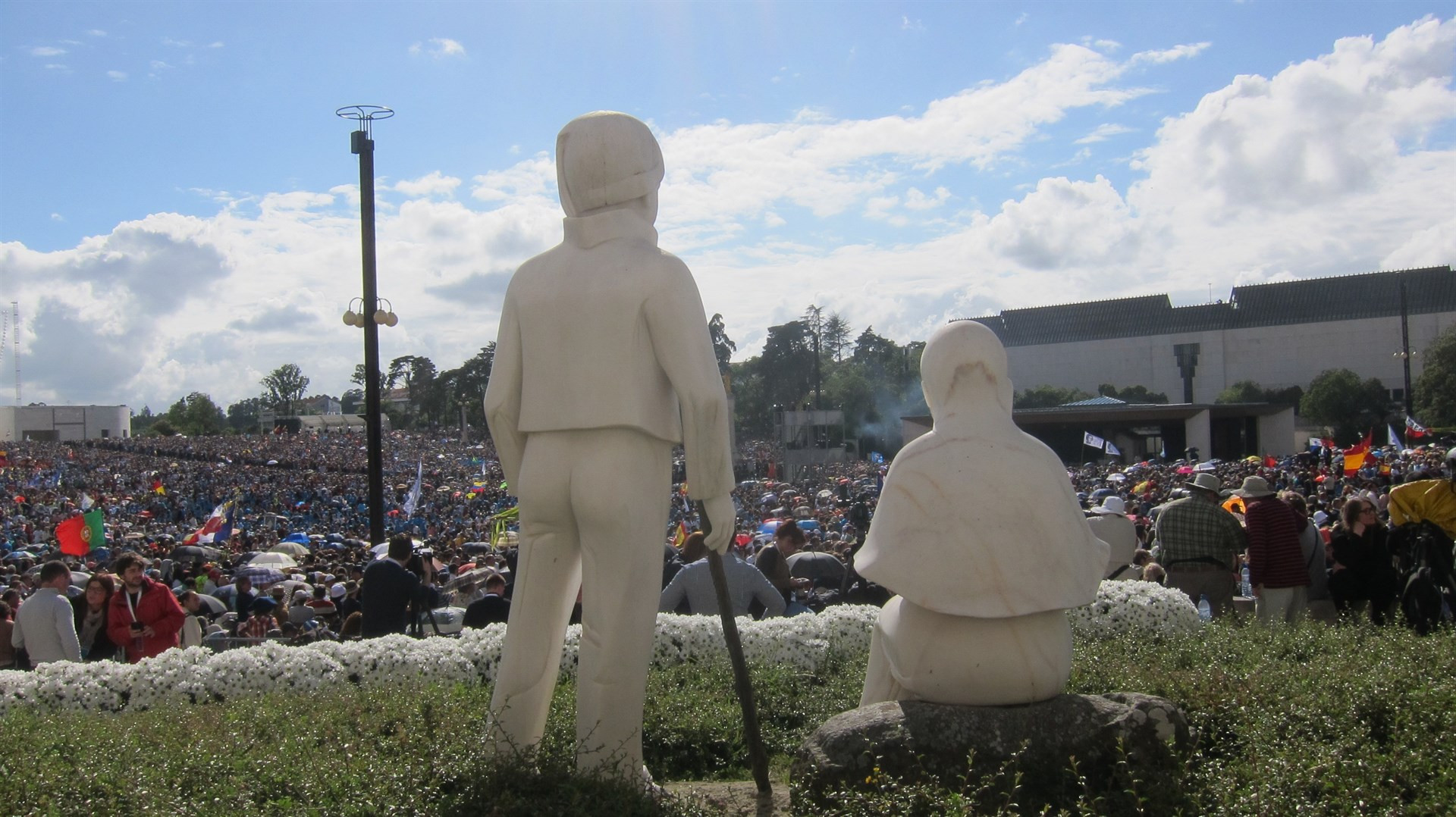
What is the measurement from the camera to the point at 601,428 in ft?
14.8

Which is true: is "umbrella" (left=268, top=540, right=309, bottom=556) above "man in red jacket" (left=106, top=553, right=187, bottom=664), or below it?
below

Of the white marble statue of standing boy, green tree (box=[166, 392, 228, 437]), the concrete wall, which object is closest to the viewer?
the white marble statue of standing boy

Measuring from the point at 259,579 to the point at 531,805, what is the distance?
1268cm

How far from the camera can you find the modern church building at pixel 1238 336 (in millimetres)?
77938

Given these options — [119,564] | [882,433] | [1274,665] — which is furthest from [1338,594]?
[882,433]

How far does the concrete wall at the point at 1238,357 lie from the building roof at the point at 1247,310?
743 mm

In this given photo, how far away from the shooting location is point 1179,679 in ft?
17.7

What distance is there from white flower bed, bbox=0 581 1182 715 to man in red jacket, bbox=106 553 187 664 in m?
1.28

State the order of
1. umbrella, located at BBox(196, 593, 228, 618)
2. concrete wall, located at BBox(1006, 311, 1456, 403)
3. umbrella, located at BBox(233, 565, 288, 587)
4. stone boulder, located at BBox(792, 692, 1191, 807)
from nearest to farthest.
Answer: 1. stone boulder, located at BBox(792, 692, 1191, 807)
2. umbrella, located at BBox(196, 593, 228, 618)
3. umbrella, located at BBox(233, 565, 288, 587)
4. concrete wall, located at BBox(1006, 311, 1456, 403)

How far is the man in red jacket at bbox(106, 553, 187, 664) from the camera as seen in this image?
27.7 feet

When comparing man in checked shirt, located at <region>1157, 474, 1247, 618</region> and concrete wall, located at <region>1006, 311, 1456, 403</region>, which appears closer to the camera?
man in checked shirt, located at <region>1157, 474, 1247, 618</region>

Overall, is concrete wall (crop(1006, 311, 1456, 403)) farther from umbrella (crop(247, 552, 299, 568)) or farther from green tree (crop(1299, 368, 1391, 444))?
umbrella (crop(247, 552, 299, 568))

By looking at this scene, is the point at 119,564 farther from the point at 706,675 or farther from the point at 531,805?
the point at 531,805

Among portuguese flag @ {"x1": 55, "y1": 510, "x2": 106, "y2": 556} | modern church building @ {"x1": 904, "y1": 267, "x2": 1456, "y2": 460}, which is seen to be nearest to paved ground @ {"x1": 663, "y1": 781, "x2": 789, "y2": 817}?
→ portuguese flag @ {"x1": 55, "y1": 510, "x2": 106, "y2": 556}
